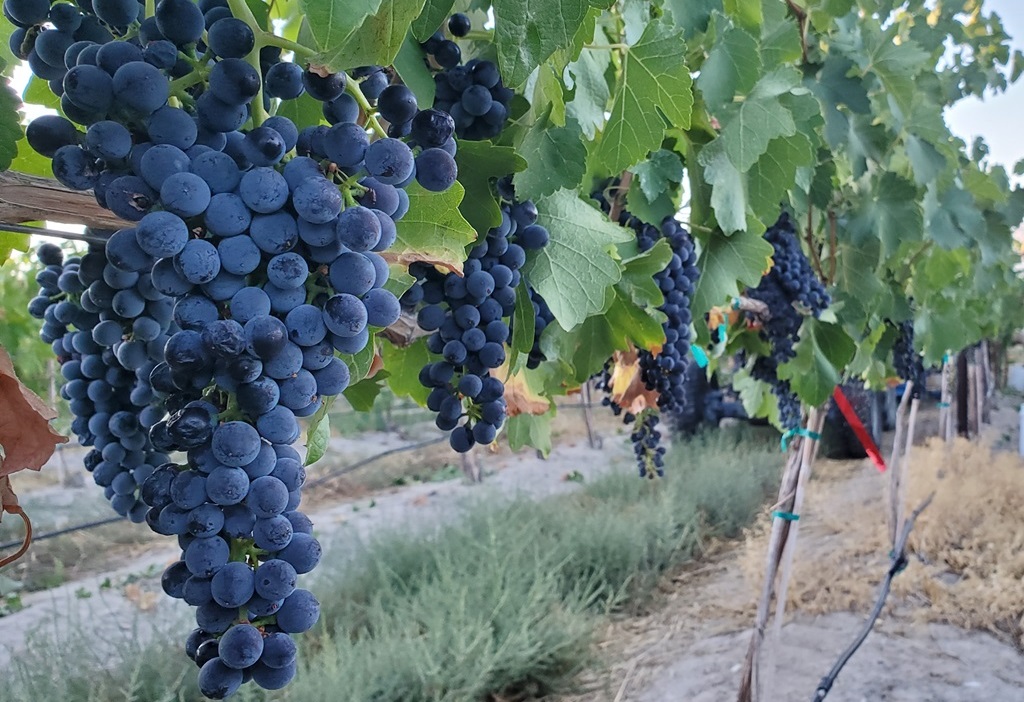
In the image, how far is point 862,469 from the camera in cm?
802

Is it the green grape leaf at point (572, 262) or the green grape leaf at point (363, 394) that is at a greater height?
Answer: the green grape leaf at point (572, 262)

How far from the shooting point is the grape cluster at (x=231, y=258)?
1.59ft

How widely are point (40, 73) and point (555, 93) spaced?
0.54m

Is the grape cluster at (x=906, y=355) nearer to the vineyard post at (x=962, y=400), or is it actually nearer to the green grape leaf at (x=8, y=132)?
the green grape leaf at (x=8, y=132)

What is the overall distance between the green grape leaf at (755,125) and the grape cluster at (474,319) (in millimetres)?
648

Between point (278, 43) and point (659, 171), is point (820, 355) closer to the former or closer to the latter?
point (659, 171)

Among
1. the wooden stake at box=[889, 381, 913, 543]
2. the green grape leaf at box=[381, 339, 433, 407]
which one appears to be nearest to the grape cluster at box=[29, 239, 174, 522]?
the green grape leaf at box=[381, 339, 433, 407]

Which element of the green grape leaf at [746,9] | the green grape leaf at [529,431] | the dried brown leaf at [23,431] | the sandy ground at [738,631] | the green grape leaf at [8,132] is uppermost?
the green grape leaf at [746,9]

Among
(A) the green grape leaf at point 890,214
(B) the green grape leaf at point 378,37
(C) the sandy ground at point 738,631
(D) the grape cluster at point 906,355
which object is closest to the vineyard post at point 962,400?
(C) the sandy ground at point 738,631

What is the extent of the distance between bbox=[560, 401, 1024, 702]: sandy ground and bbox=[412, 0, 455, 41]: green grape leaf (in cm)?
263

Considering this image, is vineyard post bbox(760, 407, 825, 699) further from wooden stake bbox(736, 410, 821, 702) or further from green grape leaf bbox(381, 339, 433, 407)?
green grape leaf bbox(381, 339, 433, 407)

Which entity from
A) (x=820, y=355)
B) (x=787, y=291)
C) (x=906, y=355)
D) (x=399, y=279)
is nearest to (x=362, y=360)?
(x=399, y=279)

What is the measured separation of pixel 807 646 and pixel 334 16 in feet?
13.8

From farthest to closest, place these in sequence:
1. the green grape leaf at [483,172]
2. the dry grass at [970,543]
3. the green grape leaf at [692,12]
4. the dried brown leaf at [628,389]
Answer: the dry grass at [970,543], the dried brown leaf at [628,389], the green grape leaf at [692,12], the green grape leaf at [483,172]
